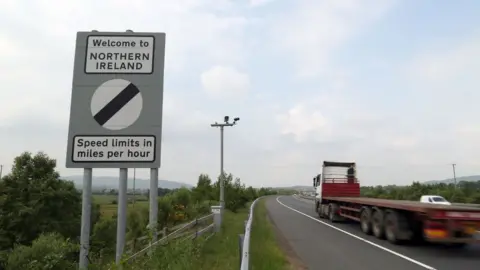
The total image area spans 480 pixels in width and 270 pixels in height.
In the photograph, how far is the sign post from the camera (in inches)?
150

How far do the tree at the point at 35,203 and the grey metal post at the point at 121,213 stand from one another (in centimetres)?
3137

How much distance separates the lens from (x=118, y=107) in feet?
12.8

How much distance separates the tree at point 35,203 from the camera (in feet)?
104

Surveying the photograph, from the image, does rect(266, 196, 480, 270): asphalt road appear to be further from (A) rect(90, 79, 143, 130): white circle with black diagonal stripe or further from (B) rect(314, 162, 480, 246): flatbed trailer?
(A) rect(90, 79, 143, 130): white circle with black diagonal stripe

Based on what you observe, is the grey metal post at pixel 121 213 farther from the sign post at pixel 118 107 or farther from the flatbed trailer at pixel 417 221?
the flatbed trailer at pixel 417 221

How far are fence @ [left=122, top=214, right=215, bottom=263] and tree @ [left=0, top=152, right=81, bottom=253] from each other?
21.7 meters

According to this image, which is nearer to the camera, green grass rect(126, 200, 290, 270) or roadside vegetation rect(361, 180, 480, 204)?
green grass rect(126, 200, 290, 270)

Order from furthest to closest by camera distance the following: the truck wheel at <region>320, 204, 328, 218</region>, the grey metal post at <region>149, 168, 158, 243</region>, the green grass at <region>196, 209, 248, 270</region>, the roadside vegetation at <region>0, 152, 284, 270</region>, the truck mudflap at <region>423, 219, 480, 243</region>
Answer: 1. the roadside vegetation at <region>0, 152, 284, 270</region>
2. the truck wheel at <region>320, 204, 328, 218</region>
3. the truck mudflap at <region>423, 219, 480, 243</region>
4. the green grass at <region>196, 209, 248, 270</region>
5. the grey metal post at <region>149, 168, 158, 243</region>

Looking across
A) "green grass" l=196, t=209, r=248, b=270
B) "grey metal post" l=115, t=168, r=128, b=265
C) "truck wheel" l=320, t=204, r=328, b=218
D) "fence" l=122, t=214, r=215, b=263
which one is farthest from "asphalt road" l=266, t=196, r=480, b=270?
"truck wheel" l=320, t=204, r=328, b=218

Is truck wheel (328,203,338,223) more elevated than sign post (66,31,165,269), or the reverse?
sign post (66,31,165,269)

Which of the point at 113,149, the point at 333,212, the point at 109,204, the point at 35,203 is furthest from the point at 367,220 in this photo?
the point at 109,204

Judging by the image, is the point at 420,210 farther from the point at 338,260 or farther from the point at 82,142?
the point at 82,142

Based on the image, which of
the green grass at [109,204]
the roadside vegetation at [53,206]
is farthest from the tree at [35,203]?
the green grass at [109,204]

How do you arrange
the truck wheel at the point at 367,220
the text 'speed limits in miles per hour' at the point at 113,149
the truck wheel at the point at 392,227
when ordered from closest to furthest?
the text 'speed limits in miles per hour' at the point at 113,149
the truck wheel at the point at 392,227
the truck wheel at the point at 367,220
